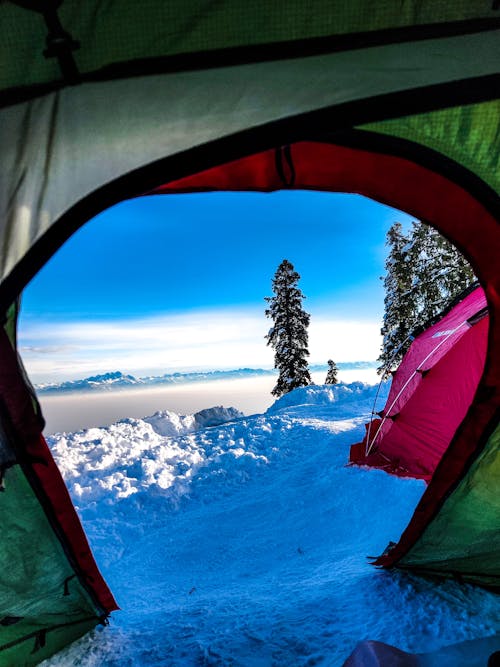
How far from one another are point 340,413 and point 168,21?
920cm

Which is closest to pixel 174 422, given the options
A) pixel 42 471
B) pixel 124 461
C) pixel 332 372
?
pixel 124 461

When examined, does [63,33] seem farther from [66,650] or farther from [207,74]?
[66,650]

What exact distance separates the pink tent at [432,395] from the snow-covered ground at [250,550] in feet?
1.83

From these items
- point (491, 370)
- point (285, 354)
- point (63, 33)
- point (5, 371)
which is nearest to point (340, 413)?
point (491, 370)

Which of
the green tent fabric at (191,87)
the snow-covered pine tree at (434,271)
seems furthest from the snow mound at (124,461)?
the snow-covered pine tree at (434,271)

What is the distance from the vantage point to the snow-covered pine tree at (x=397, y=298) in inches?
647

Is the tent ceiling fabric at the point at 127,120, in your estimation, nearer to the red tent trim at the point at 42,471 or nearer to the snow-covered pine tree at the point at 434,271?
the red tent trim at the point at 42,471

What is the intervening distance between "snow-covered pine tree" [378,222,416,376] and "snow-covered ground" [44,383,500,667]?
9791mm

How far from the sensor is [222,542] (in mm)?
4410

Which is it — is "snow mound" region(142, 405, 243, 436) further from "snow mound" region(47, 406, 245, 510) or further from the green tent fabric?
the green tent fabric

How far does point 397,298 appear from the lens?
1753 centimetres

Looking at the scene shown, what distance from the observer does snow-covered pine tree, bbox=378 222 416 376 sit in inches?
647

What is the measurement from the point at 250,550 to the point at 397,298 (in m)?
15.6

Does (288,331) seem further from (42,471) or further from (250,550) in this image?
(42,471)
